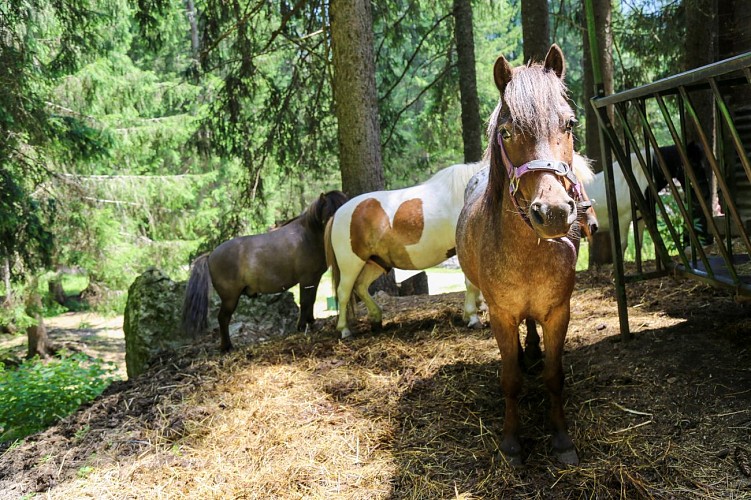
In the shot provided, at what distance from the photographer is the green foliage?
568cm

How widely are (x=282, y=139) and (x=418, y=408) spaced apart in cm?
701

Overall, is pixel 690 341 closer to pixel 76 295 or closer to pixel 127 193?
pixel 127 193

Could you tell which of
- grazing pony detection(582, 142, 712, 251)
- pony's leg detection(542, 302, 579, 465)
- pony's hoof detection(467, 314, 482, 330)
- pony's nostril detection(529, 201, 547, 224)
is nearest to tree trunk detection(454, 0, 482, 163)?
grazing pony detection(582, 142, 712, 251)

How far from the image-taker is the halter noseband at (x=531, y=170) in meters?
2.53

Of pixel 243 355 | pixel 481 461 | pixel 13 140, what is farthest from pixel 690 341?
pixel 13 140

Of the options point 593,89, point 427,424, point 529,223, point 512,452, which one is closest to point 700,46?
point 593,89

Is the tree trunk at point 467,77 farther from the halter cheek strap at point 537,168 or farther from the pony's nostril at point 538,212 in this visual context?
the pony's nostril at point 538,212

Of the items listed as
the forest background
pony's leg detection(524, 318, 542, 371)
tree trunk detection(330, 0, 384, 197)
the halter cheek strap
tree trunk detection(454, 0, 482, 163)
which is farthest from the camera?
tree trunk detection(454, 0, 482, 163)

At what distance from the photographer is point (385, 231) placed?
580cm

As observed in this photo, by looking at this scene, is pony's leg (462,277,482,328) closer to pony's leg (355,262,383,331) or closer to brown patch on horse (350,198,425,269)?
brown patch on horse (350,198,425,269)

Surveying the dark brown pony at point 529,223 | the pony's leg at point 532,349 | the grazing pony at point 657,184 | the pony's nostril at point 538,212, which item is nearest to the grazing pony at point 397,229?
the grazing pony at point 657,184

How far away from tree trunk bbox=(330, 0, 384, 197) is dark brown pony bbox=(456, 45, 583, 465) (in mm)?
4016

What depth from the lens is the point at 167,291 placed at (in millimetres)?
7445

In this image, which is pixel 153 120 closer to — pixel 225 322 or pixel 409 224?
pixel 225 322
